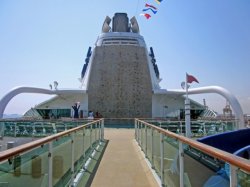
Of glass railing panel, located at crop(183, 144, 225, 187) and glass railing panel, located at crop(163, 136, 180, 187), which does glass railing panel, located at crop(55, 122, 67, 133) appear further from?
glass railing panel, located at crop(183, 144, 225, 187)

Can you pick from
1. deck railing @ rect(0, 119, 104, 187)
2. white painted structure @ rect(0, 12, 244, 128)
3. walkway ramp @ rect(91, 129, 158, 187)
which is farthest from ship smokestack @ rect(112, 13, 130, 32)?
deck railing @ rect(0, 119, 104, 187)

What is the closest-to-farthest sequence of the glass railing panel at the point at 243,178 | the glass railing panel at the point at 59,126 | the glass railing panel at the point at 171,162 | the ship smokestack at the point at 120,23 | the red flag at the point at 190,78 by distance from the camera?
the glass railing panel at the point at 243,178, the glass railing panel at the point at 171,162, the glass railing panel at the point at 59,126, the red flag at the point at 190,78, the ship smokestack at the point at 120,23

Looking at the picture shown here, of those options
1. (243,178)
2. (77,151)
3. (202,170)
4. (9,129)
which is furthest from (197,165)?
(9,129)

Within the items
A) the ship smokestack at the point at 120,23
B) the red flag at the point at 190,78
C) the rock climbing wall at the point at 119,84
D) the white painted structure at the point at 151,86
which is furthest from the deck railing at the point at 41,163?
the ship smokestack at the point at 120,23

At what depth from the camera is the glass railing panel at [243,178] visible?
1.34 meters

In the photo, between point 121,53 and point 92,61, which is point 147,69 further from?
point 92,61

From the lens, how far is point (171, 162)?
3271 millimetres

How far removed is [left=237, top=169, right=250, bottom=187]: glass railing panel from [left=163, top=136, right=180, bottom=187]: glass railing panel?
1.41 meters

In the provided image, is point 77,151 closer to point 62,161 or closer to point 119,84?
point 62,161

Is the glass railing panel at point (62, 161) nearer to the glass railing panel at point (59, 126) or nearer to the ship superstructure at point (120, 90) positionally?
the glass railing panel at point (59, 126)

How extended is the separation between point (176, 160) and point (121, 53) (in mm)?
22584

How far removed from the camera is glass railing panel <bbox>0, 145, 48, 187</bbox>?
6.01 ft

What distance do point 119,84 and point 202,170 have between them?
22106mm

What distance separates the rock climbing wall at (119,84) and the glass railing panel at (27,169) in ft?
68.8
